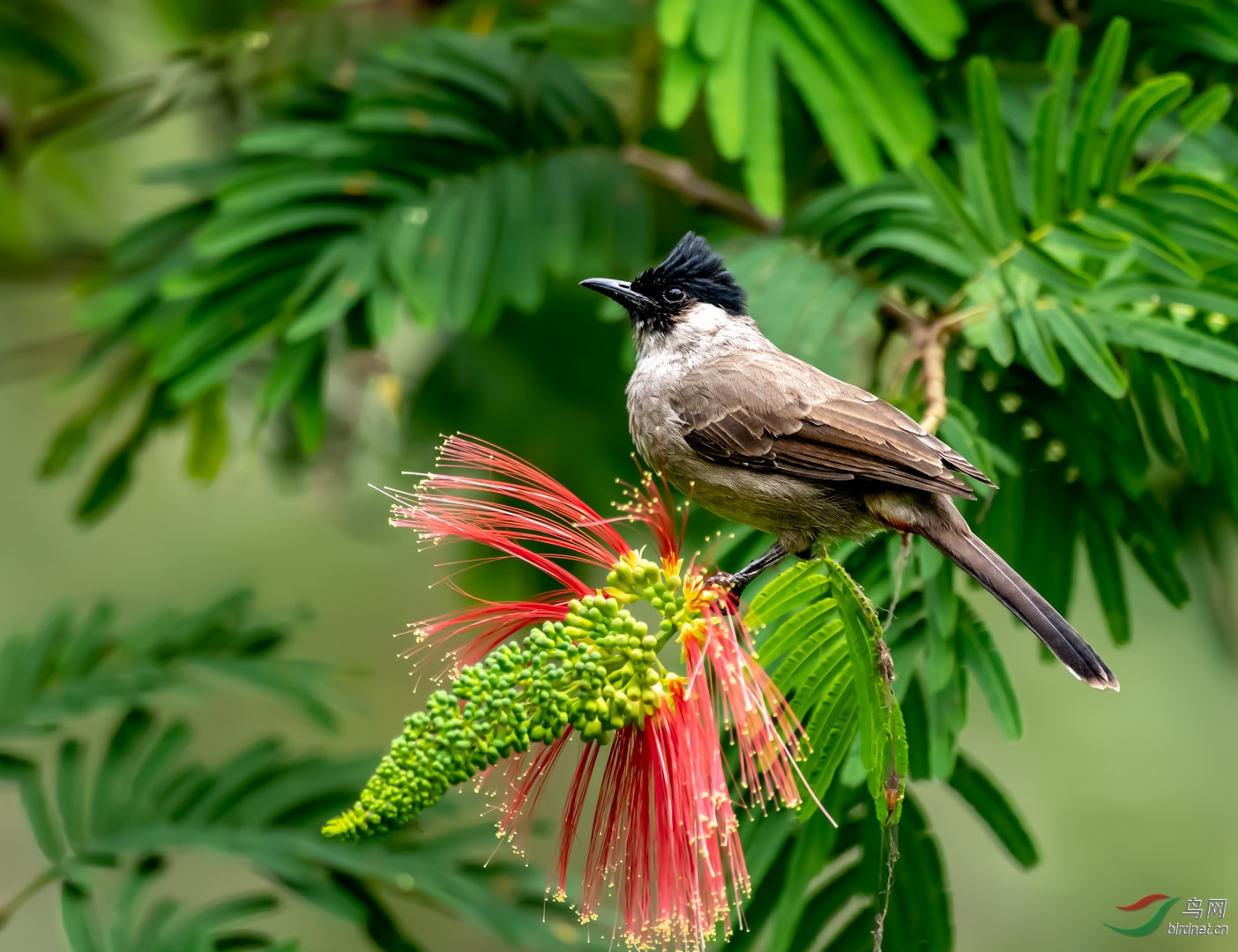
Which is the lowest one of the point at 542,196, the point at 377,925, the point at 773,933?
the point at 377,925

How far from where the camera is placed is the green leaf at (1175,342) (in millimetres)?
2014

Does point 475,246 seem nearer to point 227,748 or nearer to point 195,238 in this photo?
point 195,238

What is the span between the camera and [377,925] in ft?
9.54

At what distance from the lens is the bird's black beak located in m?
2.37

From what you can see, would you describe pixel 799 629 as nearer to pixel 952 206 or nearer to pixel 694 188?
pixel 952 206

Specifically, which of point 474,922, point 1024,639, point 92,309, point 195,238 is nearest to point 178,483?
point 92,309

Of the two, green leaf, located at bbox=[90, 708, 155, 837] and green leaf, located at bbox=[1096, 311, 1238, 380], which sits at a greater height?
green leaf, located at bbox=[1096, 311, 1238, 380]

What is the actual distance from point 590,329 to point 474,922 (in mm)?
1931

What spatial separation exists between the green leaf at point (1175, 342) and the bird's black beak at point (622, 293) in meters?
0.94

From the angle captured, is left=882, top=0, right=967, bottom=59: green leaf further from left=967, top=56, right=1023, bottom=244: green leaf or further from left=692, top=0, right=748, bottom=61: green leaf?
left=692, top=0, right=748, bottom=61: green leaf

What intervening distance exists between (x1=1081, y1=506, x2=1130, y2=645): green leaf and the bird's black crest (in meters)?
0.88

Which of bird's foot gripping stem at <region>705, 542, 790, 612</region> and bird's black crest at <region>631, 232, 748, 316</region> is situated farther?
bird's black crest at <region>631, 232, 748, 316</region>
